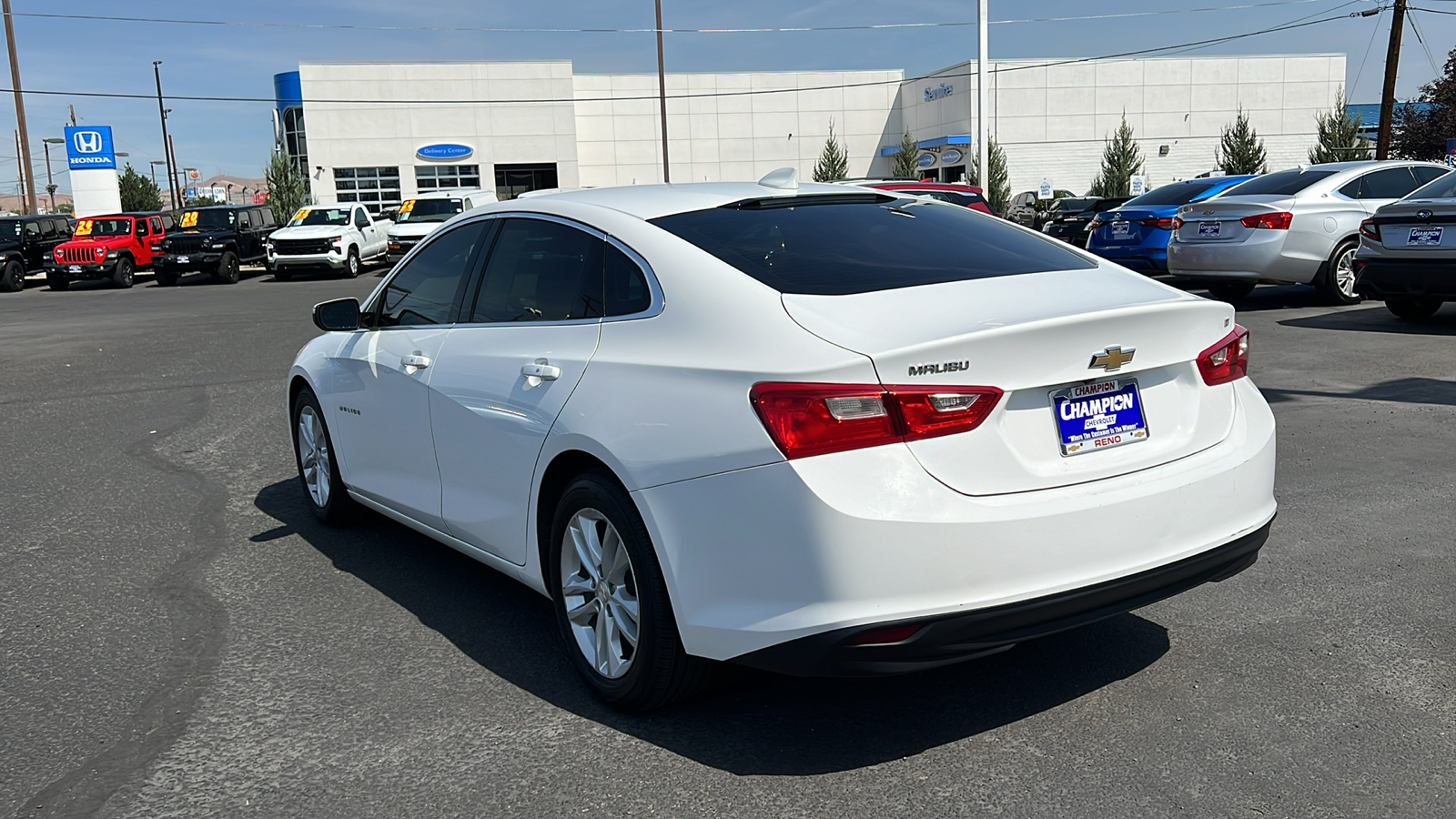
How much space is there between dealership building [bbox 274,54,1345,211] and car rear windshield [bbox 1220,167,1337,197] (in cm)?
4464

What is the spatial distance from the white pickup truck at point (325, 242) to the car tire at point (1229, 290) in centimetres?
2175

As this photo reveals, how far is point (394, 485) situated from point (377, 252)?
99.8 feet

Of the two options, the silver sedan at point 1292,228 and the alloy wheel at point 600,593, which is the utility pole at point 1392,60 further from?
the alloy wheel at point 600,593

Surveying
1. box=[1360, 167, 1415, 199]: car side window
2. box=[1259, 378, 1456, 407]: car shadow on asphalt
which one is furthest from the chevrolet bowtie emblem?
box=[1360, 167, 1415, 199]: car side window

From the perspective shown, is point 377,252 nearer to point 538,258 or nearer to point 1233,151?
point 538,258

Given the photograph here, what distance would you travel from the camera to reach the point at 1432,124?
5388cm

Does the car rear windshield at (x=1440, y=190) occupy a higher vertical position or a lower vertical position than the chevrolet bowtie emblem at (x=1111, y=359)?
higher

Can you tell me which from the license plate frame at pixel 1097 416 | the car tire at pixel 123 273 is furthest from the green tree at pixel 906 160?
the license plate frame at pixel 1097 416

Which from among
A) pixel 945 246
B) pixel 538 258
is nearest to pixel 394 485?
pixel 538 258

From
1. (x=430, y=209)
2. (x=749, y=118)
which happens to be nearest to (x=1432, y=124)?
(x=749, y=118)

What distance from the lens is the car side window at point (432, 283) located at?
478 cm

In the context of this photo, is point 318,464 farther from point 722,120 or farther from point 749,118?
point 749,118

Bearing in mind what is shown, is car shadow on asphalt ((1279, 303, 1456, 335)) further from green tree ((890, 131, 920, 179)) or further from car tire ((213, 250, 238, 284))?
green tree ((890, 131, 920, 179))

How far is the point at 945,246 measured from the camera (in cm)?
397
